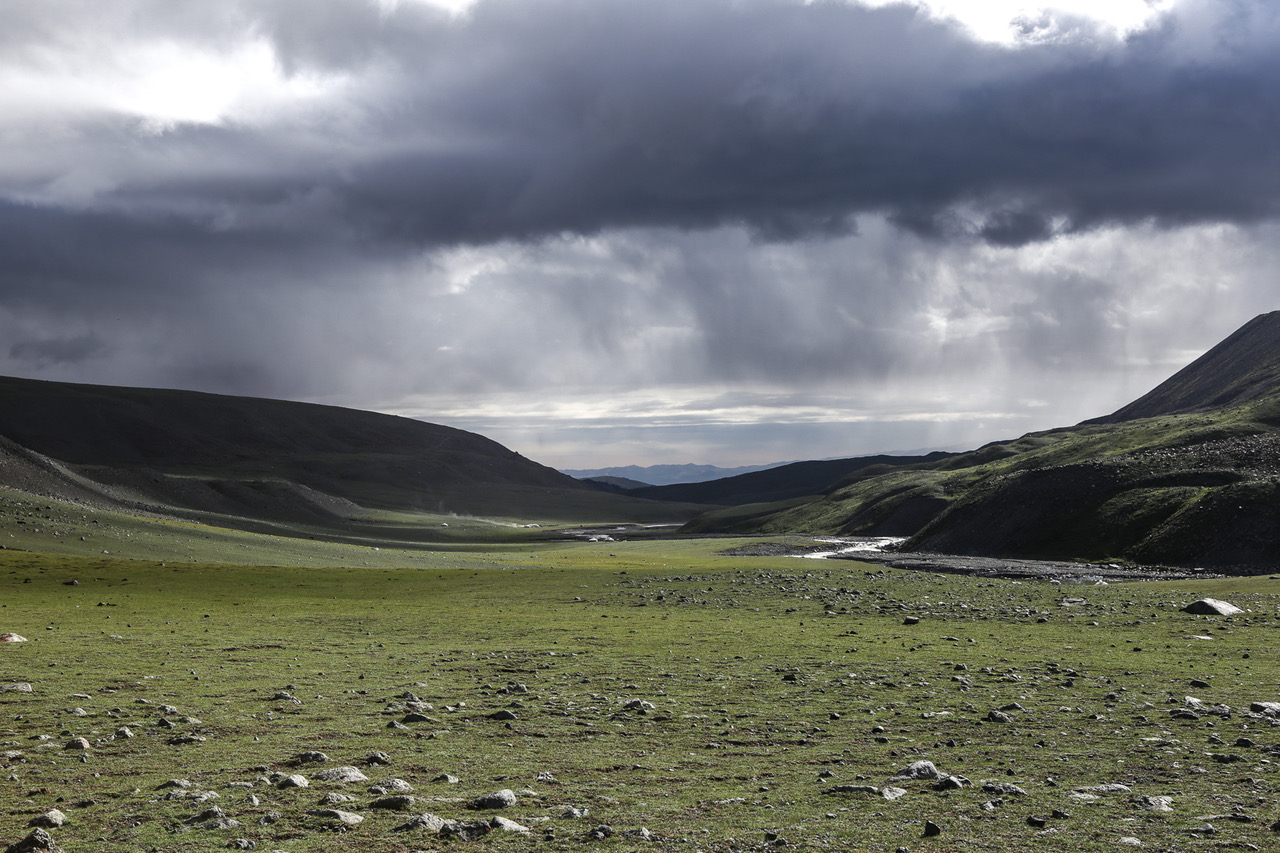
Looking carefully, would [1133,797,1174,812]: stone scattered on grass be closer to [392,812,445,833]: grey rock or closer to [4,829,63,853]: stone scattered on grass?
[392,812,445,833]: grey rock

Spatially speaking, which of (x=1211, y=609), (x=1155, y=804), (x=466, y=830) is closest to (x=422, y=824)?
(x=466, y=830)

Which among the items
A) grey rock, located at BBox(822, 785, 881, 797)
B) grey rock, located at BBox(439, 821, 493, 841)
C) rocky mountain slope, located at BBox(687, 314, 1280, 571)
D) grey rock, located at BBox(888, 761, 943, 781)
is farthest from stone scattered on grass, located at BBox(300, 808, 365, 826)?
rocky mountain slope, located at BBox(687, 314, 1280, 571)

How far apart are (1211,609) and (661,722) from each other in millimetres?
31180

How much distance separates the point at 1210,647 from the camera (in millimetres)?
27547

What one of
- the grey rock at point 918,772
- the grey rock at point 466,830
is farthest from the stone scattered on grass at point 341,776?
the grey rock at point 918,772

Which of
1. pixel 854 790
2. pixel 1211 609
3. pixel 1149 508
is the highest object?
pixel 1149 508

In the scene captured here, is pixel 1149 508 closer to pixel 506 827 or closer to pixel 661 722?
pixel 661 722

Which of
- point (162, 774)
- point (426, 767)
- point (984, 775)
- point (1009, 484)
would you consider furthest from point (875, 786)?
point (1009, 484)

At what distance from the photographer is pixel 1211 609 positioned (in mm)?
37062

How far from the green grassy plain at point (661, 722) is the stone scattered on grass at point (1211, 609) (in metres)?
1.11

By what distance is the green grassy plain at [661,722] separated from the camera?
1045cm

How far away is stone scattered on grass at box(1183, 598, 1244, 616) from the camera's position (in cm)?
3684

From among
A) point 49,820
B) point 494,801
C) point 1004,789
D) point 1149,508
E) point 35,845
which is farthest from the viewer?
point 1149,508

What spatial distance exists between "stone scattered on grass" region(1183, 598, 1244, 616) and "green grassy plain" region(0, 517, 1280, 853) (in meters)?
1.11
